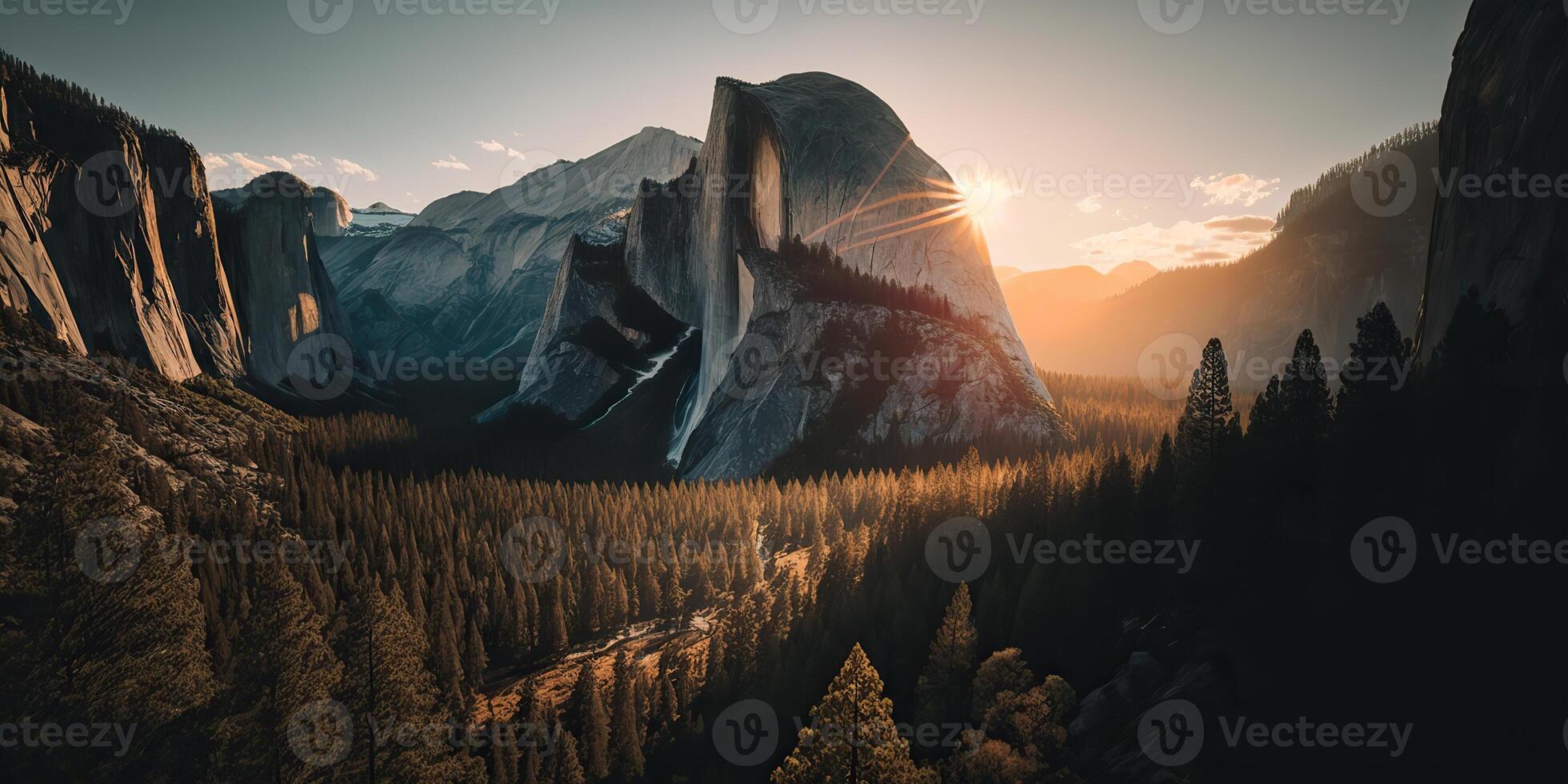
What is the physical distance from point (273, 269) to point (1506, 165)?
523 ft

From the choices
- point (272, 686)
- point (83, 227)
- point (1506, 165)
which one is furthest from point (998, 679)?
point (83, 227)

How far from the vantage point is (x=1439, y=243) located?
29891 millimetres

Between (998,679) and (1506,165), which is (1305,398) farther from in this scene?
(998,679)

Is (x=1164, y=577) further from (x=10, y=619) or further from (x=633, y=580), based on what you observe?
(x=10, y=619)

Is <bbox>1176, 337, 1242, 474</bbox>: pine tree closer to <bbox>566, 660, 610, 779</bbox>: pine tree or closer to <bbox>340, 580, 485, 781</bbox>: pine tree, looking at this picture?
<bbox>566, 660, 610, 779</bbox>: pine tree

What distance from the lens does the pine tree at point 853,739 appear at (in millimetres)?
18188

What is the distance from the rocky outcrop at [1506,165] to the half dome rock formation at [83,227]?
105 metres

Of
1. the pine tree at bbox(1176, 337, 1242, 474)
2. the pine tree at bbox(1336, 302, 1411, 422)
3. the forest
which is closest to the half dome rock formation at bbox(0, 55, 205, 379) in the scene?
the forest

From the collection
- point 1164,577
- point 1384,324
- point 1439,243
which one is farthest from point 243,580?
point 1439,243

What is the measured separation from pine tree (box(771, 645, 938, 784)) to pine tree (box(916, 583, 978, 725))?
44.3 feet

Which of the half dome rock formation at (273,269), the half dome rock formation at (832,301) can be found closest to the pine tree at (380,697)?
the half dome rock formation at (832,301)

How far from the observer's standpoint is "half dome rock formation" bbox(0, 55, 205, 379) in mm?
63531

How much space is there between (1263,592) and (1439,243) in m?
20.2

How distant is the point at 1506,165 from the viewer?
24.9m
